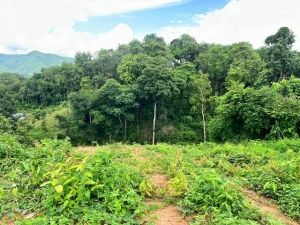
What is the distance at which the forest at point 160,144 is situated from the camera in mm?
4930

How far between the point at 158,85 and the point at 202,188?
2442 cm

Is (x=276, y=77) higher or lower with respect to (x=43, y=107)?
higher

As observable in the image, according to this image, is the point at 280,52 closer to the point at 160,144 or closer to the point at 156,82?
the point at 156,82

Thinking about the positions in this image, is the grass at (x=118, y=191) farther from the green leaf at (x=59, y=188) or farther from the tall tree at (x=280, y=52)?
the tall tree at (x=280, y=52)

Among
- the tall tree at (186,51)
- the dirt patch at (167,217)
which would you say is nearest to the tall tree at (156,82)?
the tall tree at (186,51)

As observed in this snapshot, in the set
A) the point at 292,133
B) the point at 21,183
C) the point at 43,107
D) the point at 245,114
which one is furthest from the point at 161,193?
the point at 43,107

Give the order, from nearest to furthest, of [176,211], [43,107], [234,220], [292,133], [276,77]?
[234,220] < [176,211] < [292,133] < [276,77] < [43,107]

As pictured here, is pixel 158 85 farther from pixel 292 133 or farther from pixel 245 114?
pixel 292 133

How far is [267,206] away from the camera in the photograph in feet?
18.9

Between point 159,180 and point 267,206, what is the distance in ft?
6.61

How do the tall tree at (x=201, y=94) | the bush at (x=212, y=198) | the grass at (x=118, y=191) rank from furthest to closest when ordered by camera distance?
the tall tree at (x=201, y=94) → the bush at (x=212, y=198) → the grass at (x=118, y=191)

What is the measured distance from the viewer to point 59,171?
17.5 feet

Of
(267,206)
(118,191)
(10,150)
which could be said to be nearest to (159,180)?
(118,191)

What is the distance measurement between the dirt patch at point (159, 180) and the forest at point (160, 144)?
0.12ft
